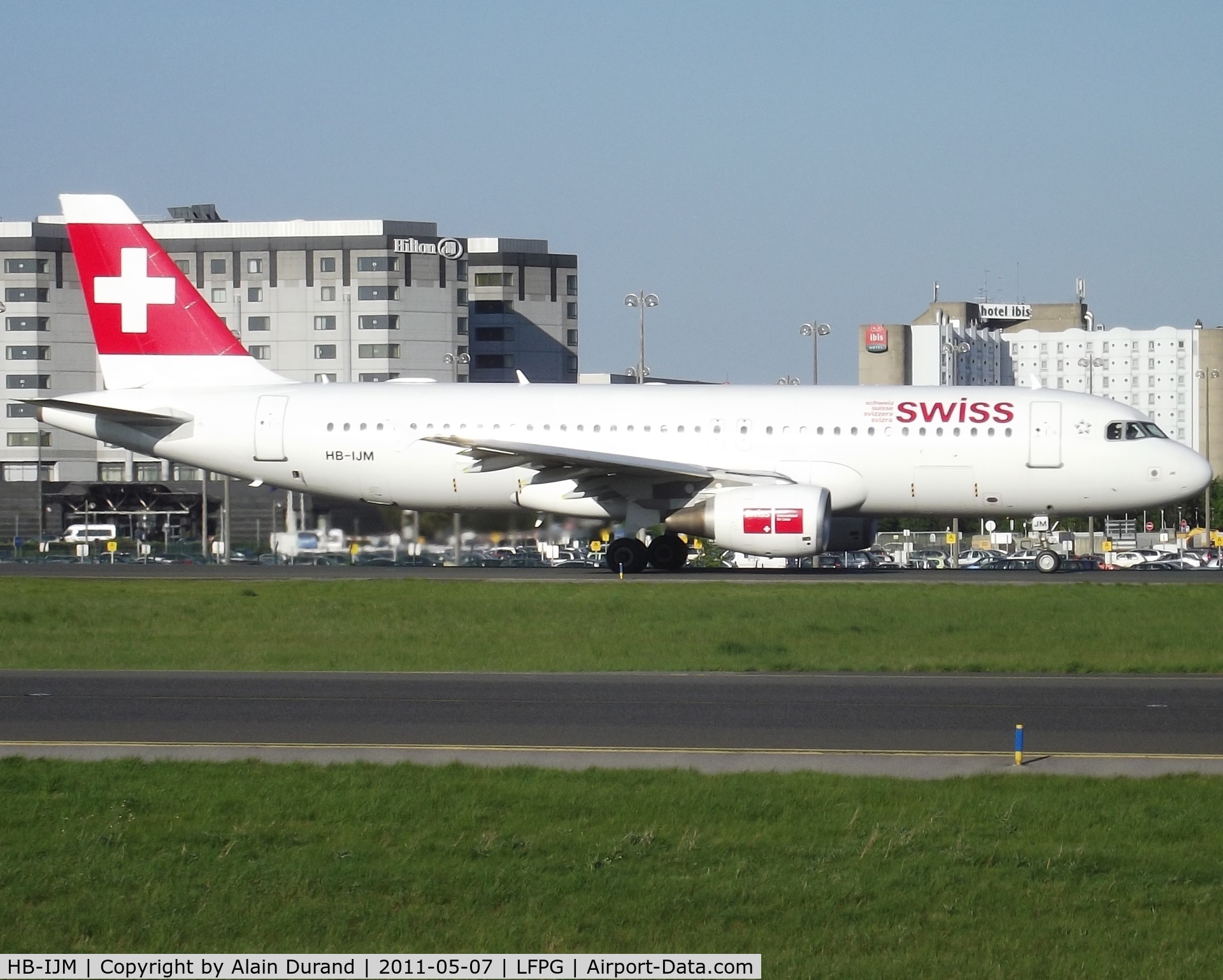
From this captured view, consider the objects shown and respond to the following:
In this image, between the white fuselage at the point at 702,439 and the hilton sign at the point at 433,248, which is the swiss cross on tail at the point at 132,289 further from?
the hilton sign at the point at 433,248

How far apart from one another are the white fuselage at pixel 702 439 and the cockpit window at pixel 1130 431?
6.0 inches

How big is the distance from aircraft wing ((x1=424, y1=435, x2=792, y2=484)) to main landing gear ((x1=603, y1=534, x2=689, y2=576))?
1818 mm

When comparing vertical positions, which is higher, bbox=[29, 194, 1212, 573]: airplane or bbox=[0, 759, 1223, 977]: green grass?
bbox=[29, 194, 1212, 573]: airplane

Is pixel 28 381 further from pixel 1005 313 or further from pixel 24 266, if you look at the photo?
pixel 1005 313

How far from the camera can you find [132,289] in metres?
34.5

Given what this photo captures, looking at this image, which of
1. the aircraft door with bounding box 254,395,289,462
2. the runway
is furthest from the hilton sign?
the runway

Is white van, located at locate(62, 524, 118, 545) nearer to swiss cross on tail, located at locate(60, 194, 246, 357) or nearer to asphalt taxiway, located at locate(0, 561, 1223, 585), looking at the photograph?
asphalt taxiway, located at locate(0, 561, 1223, 585)

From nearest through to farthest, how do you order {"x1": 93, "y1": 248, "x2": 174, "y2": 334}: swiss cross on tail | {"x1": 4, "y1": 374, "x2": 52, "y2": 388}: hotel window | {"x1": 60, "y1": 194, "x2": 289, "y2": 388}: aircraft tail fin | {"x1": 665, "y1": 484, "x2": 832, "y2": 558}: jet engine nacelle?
1. {"x1": 665, "y1": 484, "x2": 832, "y2": 558}: jet engine nacelle
2. {"x1": 60, "y1": 194, "x2": 289, "y2": 388}: aircraft tail fin
3. {"x1": 93, "y1": 248, "x2": 174, "y2": 334}: swiss cross on tail
4. {"x1": 4, "y1": 374, "x2": 52, "y2": 388}: hotel window

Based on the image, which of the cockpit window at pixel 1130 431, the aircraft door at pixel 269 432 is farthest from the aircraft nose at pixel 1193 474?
the aircraft door at pixel 269 432

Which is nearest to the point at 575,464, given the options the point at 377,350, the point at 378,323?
the point at 377,350

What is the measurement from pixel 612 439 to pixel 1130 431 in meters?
10.3

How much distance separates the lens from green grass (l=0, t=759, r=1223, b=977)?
7.87 meters

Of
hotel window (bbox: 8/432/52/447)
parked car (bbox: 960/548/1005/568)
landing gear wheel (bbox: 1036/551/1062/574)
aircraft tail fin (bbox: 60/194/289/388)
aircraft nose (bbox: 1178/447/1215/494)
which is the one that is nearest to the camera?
aircraft nose (bbox: 1178/447/1215/494)

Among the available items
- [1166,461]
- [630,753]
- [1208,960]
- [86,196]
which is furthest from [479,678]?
[86,196]
